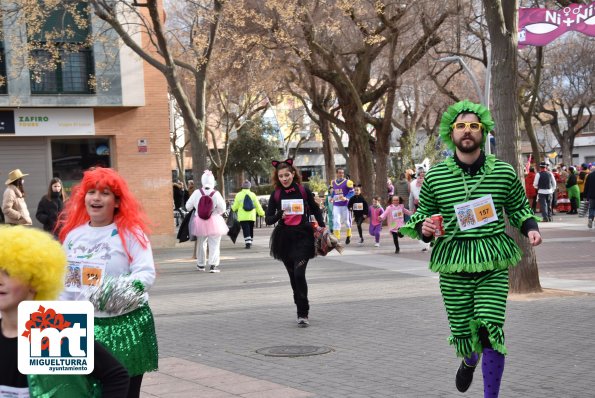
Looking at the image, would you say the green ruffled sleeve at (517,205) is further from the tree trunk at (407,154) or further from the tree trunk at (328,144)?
the tree trunk at (407,154)

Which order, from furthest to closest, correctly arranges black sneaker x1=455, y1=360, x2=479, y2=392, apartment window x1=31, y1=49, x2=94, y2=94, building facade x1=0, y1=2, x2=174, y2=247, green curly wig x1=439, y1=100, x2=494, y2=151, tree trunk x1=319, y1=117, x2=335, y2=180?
tree trunk x1=319, y1=117, x2=335, y2=180
apartment window x1=31, y1=49, x2=94, y2=94
building facade x1=0, y1=2, x2=174, y2=247
green curly wig x1=439, y1=100, x2=494, y2=151
black sneaker x1=455, y1=360, x2=479, y2=392

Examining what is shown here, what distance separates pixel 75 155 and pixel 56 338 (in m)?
23.7

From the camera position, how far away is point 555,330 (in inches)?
368

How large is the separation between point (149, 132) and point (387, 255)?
8.38m

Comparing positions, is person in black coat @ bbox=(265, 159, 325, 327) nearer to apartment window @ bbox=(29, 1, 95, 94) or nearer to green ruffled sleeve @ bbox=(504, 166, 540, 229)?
green ruffled sleeve @ bbox=(504, 166, 540, 229)

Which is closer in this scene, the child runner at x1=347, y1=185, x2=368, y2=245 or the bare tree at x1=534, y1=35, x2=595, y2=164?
the child runner at x1=347, y1=185, x2=368, y2=245

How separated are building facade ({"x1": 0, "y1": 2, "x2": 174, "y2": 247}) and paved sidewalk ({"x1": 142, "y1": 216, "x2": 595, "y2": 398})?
9.13 m

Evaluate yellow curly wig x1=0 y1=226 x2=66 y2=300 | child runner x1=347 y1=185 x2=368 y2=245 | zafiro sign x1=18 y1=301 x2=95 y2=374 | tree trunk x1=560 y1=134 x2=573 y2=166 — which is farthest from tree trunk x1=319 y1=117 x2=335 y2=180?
zafiro sign x1=18 y1=301 x2=95 y2=374

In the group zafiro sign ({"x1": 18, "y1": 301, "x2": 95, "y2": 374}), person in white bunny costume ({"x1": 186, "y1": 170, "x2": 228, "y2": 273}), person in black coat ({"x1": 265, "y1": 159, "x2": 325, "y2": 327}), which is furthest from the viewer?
person in white bunny costume ({"x1": 186, "y1": 170, "x2": 228, "y2": 273})

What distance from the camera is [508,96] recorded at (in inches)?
474

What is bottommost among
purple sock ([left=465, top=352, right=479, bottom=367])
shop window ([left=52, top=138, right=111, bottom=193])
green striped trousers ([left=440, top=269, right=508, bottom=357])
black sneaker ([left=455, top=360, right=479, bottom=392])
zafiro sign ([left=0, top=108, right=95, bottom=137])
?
black sneaker ([left=455, top=360, right=479, bottom=392])

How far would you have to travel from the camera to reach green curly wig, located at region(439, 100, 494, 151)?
6.30 metres

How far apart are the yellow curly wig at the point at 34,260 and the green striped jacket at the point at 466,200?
347 centimetres

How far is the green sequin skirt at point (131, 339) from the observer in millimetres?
4758
